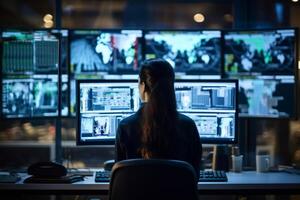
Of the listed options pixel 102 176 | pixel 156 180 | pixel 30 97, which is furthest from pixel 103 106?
pixel 156 180

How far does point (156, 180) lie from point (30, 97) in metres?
1.77

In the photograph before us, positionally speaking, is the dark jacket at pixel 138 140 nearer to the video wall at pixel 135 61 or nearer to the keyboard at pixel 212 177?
the keyboard at pixel 212 177

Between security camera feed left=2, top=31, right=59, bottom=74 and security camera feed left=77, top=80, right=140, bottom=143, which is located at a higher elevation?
security camera feed left=2, top=31, right=59, bottom=74

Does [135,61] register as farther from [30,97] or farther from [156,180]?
[156,180]

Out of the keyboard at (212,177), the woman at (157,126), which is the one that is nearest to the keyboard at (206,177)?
the keyboard at (212,177)

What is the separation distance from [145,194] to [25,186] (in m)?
1.19

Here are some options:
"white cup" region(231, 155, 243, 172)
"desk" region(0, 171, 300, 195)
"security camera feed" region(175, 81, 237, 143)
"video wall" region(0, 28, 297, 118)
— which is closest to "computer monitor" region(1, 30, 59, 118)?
"video wall" region(0, 28, 297, 118)

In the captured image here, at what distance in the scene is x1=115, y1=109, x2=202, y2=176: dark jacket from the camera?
8.67 ft

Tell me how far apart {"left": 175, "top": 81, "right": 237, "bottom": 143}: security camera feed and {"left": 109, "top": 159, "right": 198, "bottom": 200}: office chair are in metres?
1.28

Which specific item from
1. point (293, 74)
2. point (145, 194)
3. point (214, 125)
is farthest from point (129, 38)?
point (145, 194)

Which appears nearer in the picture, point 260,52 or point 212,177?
point 212,177

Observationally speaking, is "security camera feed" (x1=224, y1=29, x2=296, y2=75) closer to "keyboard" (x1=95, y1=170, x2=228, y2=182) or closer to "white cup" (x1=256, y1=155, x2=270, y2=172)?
"white cup" (x1=256, y1=155, x2=270, y2=172)

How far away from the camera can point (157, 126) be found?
2521 mm

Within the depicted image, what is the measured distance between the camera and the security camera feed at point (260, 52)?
368 centimetres
